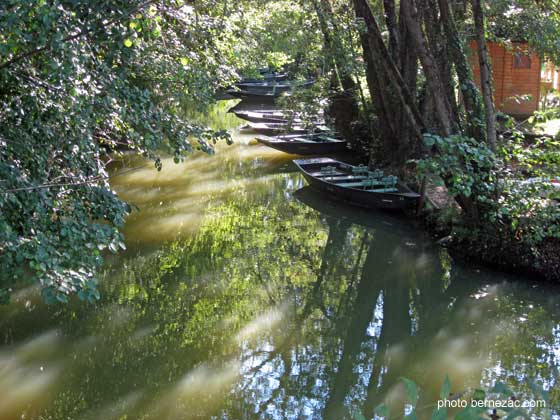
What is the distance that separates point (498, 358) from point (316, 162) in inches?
363

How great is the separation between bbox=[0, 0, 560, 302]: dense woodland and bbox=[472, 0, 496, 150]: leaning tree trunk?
0.02m

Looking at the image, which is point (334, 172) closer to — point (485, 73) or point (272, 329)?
point (485, 73)

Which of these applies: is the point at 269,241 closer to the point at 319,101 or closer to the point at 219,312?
the point at 219,312

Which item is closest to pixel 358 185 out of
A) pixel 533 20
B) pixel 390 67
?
pixel 390 67

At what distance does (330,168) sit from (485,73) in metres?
6.10

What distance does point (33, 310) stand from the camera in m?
8.80

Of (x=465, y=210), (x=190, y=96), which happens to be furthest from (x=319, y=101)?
(x=190, y=96)

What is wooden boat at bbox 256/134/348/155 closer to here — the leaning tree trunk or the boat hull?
the boat hull

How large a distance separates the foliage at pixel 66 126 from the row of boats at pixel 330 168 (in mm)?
6980

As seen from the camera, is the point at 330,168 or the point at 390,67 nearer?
the point at 390,67

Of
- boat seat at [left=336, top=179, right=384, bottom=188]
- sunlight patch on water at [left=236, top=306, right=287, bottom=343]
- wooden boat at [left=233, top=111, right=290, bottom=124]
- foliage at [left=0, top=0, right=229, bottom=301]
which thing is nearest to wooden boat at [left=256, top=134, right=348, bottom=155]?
wooden boat at [left=233, top=111, right=290, bottom=124]

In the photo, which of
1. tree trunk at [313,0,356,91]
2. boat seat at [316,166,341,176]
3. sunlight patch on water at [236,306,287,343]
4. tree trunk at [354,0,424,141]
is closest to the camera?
sunlight patch on water at [236,306,287,343]

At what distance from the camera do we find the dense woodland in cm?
495

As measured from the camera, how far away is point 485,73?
32.3 ft
